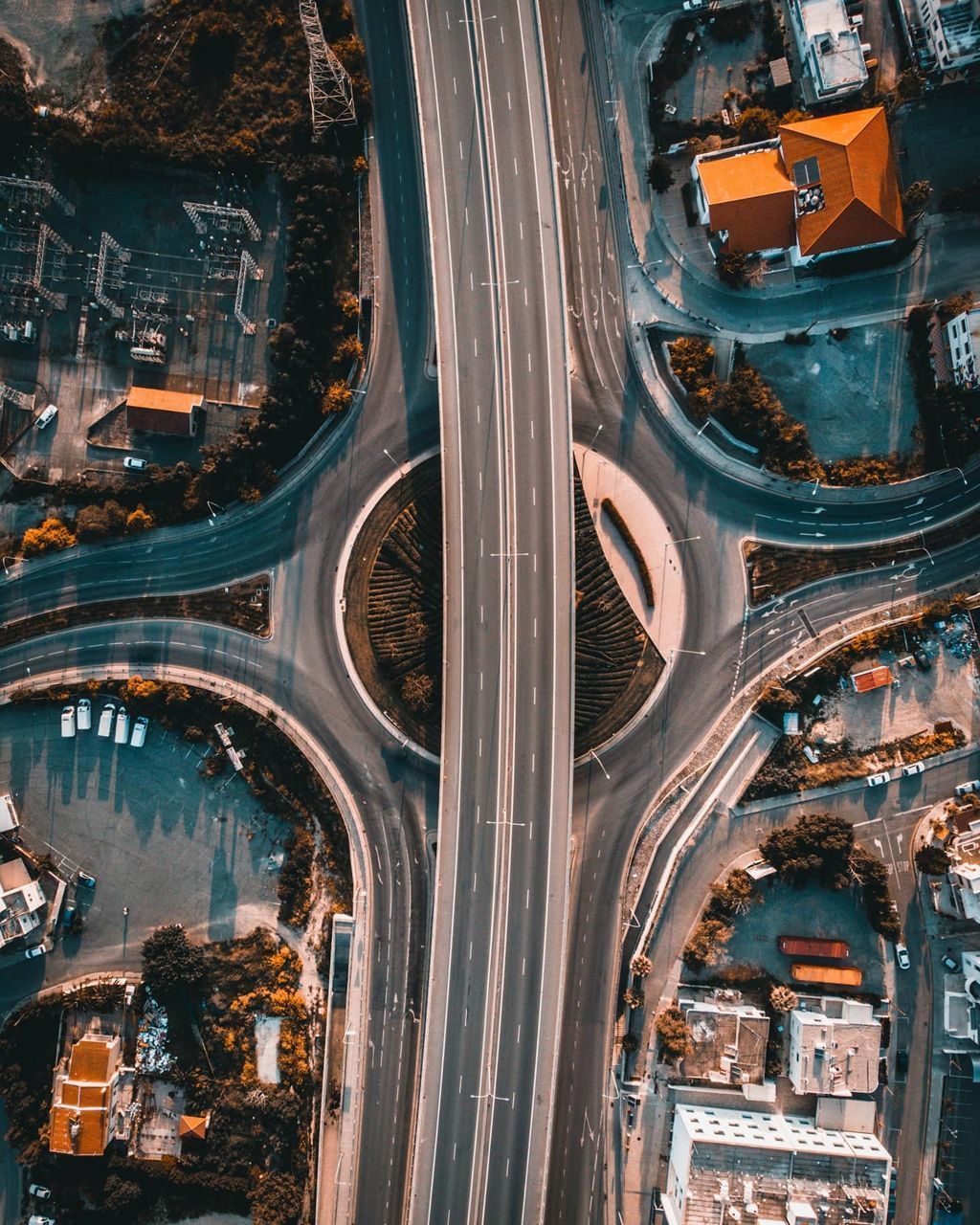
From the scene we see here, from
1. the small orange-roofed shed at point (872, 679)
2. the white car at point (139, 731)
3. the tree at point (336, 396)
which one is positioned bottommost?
the white car at point (139, 731)

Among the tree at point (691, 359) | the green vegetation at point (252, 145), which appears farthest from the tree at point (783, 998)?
the green vegetation at point (252, 145)

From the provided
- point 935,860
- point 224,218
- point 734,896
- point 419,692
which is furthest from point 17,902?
point 935,860

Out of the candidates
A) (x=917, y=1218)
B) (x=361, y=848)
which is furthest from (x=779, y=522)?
(x=917, y=1218)

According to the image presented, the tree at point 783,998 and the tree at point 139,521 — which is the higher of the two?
the tree at point 139,521

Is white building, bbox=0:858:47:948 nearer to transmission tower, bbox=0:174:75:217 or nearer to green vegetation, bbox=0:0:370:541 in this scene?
green vegetation, bbox=0:0:370:541

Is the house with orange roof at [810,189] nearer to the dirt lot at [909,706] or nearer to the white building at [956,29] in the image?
the white building at [956,29]

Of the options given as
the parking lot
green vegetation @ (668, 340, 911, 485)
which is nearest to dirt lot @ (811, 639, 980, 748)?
green vegetation @ (668, 340, 911, 485)

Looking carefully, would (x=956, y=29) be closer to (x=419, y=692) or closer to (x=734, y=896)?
(x=419, y=692)

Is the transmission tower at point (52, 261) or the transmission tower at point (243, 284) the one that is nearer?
the transmission tower at point (243, 284)
